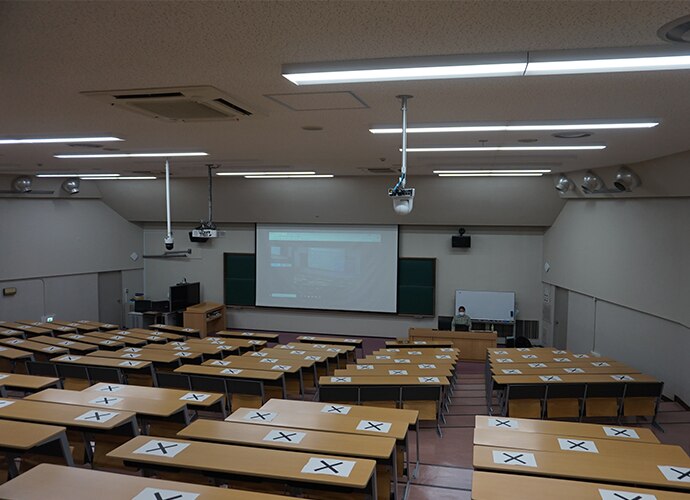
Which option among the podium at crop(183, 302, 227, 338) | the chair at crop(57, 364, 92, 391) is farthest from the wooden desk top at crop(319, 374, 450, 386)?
the podium at crop(183, 302, 227, 338)

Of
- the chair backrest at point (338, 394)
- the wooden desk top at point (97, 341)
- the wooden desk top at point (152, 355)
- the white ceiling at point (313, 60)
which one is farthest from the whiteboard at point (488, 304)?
the wooden desk top at point (97, 341)

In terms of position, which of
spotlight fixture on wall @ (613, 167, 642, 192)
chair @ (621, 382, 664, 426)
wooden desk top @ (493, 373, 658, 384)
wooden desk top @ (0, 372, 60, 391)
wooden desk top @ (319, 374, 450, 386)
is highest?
spotlight fixture on wall @ (613, 167, 642, 192)

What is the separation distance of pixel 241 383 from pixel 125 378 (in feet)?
6.81

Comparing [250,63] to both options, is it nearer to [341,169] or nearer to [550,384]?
[550,384]

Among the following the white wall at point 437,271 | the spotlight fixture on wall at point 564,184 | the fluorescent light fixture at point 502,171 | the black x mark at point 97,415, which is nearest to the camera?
the black x mark at point 97,415

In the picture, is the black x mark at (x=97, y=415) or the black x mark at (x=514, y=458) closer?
the black x mark at (x=514, y=458)

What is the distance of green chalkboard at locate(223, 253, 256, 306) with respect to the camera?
15.7m

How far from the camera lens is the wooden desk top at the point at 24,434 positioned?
374 centimetres

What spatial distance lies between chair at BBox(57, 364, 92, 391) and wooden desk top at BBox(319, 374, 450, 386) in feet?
10.8

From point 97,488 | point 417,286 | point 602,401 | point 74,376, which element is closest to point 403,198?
point 97,488

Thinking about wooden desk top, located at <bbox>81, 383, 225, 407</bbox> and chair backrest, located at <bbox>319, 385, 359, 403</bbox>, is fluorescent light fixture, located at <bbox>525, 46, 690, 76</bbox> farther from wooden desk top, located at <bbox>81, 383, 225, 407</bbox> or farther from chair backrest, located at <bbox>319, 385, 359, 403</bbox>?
chair backrest, located at <bbox>319, 385, 359, 403</bbox>

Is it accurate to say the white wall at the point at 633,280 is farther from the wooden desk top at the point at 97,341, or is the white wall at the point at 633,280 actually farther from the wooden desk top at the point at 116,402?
the wooden desk top at the point at 97,341

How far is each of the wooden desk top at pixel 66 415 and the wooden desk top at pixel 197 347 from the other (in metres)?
3.45

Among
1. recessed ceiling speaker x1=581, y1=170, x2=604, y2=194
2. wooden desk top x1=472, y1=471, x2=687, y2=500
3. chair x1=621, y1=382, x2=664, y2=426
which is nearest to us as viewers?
wooden desk top x1=472, y1=471, x2=687, y2=500
